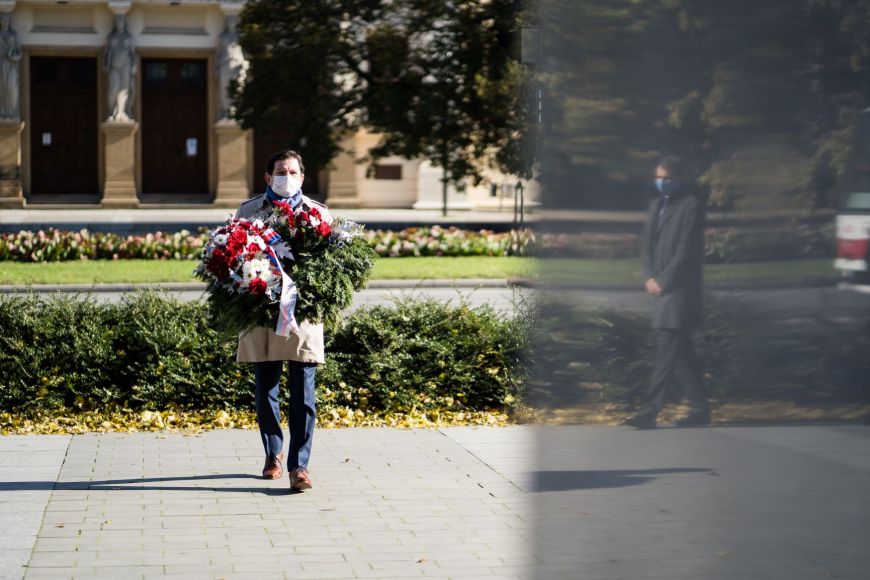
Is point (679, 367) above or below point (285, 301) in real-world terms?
above

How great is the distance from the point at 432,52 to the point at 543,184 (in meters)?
28.4

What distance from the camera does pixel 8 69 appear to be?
41.7 meters

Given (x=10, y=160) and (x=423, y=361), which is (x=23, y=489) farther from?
(x=10, y=160)

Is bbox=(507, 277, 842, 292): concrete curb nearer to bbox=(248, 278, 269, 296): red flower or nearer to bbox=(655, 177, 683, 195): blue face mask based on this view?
bbox=(655, 177, 683, 195): blue face mask

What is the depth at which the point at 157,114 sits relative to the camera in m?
44.0

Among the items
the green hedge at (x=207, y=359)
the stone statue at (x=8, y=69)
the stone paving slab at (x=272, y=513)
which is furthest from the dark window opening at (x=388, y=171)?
the stone paving slab at (x=272, y=513)

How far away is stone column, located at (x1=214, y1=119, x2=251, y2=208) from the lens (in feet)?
140

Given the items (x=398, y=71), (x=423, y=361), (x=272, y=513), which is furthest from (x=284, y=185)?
(x=398, y=71)

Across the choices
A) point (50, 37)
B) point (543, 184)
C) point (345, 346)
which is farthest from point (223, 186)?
point (543, 184)

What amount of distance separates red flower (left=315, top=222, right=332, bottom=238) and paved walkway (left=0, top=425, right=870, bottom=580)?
1356mm

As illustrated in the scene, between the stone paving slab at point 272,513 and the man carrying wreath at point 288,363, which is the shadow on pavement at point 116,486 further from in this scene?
the man carrying wreath at point 288,363

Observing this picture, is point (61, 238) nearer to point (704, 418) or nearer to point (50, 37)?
point (50, 37)

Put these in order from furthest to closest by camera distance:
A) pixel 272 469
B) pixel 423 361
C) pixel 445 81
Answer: pixel 445 81 → pixel 423 361 → pixel 272 469

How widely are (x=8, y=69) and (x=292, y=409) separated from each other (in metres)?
37.7
